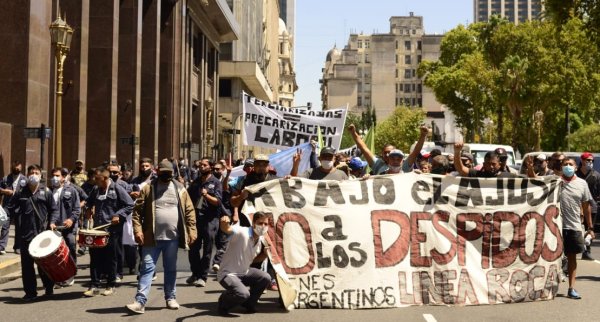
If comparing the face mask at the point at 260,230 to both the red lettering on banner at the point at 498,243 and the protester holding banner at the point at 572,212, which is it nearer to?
the red lettering on banner at the point at 498,243

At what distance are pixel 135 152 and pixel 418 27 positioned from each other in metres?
155

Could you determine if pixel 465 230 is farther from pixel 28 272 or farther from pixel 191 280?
pixel 28 272

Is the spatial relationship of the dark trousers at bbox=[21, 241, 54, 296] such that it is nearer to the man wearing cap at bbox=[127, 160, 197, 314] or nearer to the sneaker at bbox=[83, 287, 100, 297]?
the sneaker at bbox=[83, 287, 100, 297]

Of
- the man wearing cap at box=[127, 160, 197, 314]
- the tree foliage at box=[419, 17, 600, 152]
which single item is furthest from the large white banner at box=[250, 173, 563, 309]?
the tree foliage at box=[419, 17, 600, 152]

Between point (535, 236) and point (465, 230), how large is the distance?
950 mm

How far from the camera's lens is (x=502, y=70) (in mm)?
53250

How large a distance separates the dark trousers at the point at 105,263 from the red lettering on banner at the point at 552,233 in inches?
219

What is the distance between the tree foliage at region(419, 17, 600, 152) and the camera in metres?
48.4

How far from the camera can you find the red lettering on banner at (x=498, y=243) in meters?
10.6

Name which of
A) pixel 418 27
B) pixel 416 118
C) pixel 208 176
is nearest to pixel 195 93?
pixel 208 176

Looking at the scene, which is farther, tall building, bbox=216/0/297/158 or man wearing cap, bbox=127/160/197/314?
tall building, bbox=216/0/297/158

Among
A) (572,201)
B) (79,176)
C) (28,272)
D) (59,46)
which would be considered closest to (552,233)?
(572,201)

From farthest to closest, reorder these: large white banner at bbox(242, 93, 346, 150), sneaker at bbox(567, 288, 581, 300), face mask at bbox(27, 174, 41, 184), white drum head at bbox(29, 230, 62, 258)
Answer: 1. large white banner at bbox(242, 93, 346, 150)
2. face mask at bbox(27, 174, 41, 184)
3. sneaker at bbox(567, 288, 581, 300)
4. white drum head at bbox(29, 230, 62, 258)

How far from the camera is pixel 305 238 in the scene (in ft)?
34.1
